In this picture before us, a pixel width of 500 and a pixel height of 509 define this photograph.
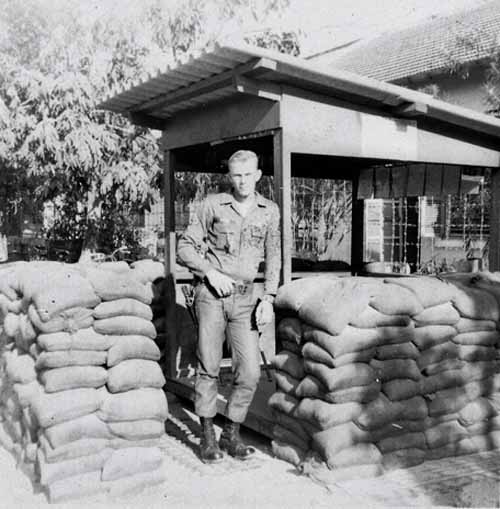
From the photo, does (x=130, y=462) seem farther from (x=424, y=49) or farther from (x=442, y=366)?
(x=424, y=49)

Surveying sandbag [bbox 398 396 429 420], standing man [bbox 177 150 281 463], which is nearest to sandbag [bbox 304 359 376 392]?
sandbag [bbox 398 396 429 420]

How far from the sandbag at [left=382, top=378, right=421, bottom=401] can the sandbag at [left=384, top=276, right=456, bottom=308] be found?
20.7 inches

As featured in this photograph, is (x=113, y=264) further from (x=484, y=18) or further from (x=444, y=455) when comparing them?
(x=484, y=18)

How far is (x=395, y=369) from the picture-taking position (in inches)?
171

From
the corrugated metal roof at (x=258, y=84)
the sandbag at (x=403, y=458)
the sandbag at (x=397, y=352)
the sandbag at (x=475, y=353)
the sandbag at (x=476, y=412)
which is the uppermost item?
the corrugated metal roof at (x=258, y=84)

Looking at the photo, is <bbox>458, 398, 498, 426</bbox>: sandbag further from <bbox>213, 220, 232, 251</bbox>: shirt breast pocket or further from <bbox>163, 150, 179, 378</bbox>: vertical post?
<bbox>163, 150, 179, 378</bbox>: vertical post

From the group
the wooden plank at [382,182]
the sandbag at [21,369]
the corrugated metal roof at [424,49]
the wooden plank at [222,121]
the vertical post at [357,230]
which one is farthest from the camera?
the corrugated metal roof at [424,49]

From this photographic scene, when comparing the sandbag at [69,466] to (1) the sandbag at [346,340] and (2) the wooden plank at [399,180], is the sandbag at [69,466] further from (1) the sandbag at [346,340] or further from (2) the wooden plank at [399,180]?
(2) the wooden plank at [399,180]

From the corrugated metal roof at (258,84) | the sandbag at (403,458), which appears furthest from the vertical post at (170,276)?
the sandbag at (403,458)

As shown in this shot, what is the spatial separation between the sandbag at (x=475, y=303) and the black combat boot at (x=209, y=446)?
191cm

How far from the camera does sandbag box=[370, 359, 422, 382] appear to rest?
4301 mm

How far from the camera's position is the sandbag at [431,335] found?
4.46 m

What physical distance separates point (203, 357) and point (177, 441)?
38.5 inches

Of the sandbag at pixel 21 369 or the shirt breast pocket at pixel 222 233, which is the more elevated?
the shirt breast pocket at pixel 222 233
